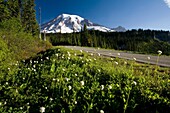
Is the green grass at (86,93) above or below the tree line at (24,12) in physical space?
below

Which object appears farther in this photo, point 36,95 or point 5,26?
point 5,26

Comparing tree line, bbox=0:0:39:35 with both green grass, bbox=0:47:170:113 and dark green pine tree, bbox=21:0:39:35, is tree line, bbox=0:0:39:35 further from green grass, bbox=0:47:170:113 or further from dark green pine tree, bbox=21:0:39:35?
green grass, bbox=0:47:170:113

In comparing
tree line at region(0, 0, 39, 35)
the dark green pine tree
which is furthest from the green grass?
the dark green pine tree

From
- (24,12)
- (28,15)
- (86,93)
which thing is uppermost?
(24,12)

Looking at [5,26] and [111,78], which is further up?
[5,26]

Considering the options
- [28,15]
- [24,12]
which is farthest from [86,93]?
[28,15]

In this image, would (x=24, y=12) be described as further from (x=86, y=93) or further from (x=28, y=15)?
(x=86, y=93)

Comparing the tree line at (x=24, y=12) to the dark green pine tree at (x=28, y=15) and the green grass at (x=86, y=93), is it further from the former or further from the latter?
the green grass at (x=86, y=93)

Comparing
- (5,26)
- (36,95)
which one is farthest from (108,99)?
(5,26)

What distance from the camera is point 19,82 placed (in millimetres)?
11023

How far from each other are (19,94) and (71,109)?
314 cm

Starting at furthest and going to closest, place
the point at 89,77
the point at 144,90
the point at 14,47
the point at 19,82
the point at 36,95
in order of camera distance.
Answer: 1. the point at 14,47
2. the point at 19,82
3. the point at 89,77
4. the point at 36,95
5. the point at 144,90

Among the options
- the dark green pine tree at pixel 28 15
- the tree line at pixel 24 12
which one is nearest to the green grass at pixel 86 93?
the tree line at pixel 24 12

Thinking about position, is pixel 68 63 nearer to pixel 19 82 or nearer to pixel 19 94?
pixel 19 82
